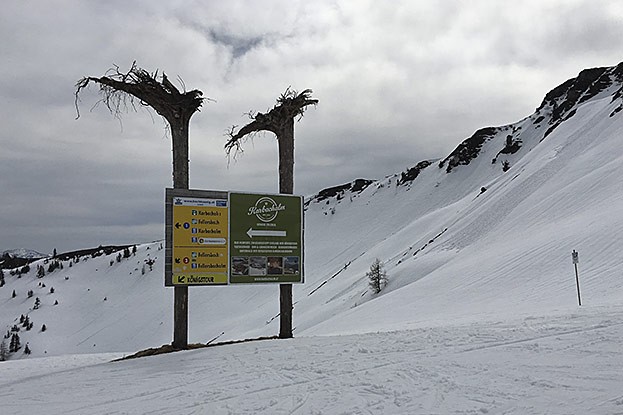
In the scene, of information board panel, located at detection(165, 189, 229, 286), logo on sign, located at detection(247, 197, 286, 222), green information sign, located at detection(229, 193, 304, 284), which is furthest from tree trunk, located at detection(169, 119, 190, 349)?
logo on sign, located at detection(247, 197, 286, 222)

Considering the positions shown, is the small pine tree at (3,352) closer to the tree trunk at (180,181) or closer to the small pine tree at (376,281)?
the small pine tree at (376,281)

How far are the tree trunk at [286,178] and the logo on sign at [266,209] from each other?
640 mm

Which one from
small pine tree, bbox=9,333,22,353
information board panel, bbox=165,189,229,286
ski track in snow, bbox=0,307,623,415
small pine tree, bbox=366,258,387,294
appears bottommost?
small pine tree, bbox=9,333,22,353

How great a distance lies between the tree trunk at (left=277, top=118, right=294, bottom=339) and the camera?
1300 centimetres

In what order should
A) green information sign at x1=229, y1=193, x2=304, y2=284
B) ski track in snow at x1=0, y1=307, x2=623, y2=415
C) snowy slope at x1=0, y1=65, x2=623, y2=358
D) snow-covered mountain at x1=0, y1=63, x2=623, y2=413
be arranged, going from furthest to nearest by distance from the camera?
snowy slope at x1=0, y1=65, x2=623, y2=358
snow-covered mountain at x1=0, y1=63, x2=623, y2=413
green information sign at x1=229, y1=193, x2=304, y2=284
ski track in snow at x1=0, y1=307, x2=623, y2=415

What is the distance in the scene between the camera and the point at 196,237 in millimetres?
11492

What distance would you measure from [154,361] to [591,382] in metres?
7.62

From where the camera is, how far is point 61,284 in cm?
12619

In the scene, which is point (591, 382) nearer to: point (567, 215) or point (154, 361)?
point (154, 361)

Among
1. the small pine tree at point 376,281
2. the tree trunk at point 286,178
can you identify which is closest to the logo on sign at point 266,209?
the tree trunk at point 286,178

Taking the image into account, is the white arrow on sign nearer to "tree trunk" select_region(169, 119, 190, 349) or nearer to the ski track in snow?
"tree trunk" select_region(169, 119, 190, 349)

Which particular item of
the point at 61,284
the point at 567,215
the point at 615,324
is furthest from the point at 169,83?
the point at 61,284

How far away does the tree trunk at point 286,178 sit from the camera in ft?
42.7

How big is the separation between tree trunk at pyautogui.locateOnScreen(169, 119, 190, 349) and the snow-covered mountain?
196 inches
